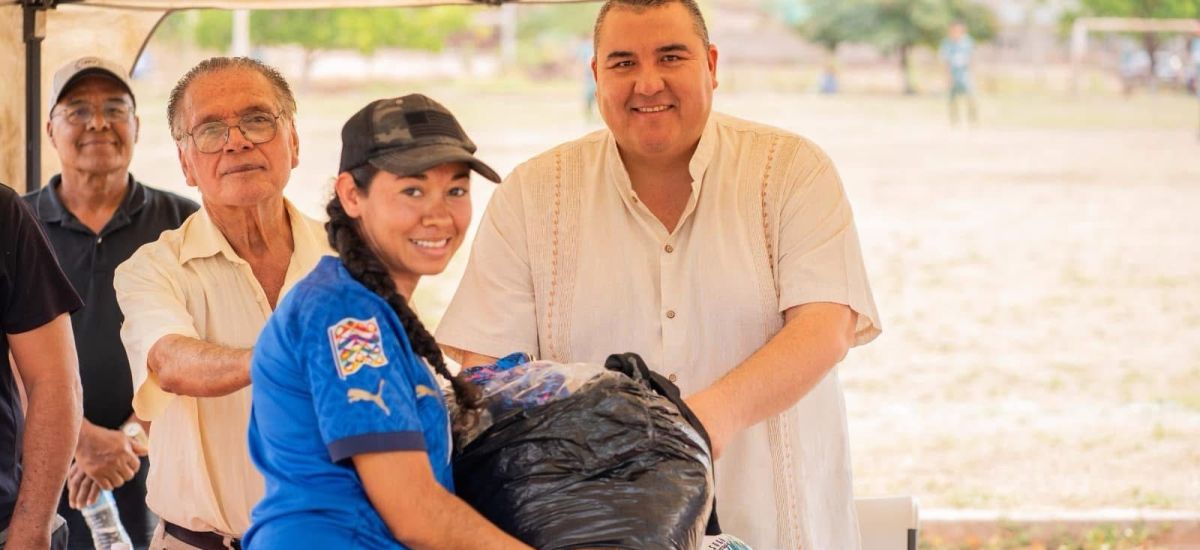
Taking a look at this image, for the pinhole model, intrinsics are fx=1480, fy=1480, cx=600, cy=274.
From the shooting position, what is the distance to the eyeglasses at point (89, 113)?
12.4 feet

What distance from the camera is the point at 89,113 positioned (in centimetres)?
379

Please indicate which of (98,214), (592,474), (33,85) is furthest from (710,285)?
(33,85)

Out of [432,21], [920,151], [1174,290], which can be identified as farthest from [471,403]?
[432,21]

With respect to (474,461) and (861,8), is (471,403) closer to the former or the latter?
(474,461)

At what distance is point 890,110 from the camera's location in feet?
79.9

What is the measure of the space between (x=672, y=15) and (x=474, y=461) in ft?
3.31

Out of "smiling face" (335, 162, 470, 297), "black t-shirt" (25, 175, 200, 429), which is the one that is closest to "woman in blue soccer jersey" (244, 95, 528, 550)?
"smiling face" (335, 162, 470, 297)

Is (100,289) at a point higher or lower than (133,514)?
higher

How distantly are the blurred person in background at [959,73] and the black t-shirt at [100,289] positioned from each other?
20420 mm

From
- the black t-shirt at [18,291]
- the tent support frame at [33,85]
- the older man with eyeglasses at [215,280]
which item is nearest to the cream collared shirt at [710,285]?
the older man with eyeglasses at [215,280]

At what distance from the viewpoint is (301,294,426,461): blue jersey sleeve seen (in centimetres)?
189

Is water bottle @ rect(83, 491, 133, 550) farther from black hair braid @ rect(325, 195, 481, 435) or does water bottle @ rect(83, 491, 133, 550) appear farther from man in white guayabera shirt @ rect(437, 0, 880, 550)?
black hair braid @ rect(325, 195, 481, 435)

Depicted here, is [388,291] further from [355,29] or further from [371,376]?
[355,29]

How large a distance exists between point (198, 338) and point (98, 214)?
1327 millimetres
